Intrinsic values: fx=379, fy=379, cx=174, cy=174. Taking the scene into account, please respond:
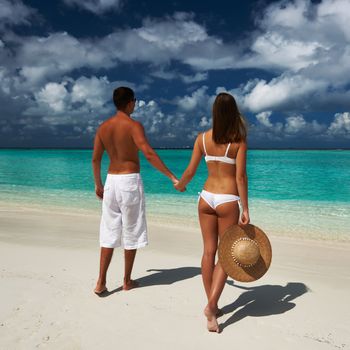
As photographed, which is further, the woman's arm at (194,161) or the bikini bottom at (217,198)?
the woman's arm at (194,161)

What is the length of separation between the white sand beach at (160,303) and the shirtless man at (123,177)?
0.64m

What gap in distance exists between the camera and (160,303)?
423 cm

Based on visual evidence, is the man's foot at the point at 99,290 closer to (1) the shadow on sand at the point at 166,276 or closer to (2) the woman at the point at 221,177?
(1) the shadow on sand at the point at 166,276

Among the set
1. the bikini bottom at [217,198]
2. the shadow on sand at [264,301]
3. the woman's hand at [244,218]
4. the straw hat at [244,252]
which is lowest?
the shadow on sand at [264,301]

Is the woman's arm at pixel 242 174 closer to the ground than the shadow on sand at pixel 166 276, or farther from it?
farther from it

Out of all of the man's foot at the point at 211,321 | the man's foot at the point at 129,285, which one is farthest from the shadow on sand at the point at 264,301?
the man's foot at the point at 129,285

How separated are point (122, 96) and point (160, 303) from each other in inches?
93.1

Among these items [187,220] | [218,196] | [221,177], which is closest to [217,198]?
[218,196]

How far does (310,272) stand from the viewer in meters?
5.83

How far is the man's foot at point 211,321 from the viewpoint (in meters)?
3.56

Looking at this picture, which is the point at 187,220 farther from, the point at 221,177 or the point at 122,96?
the point at 221,177

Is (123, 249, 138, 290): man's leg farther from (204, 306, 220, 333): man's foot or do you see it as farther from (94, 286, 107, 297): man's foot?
(204, 306, 220, 333): man's foot

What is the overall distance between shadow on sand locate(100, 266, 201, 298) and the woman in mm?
1392

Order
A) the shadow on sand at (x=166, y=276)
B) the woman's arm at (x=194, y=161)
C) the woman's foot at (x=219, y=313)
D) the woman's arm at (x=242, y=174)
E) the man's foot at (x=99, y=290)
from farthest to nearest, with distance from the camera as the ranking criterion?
the shadow on sand at (x=166, y=276) → the man's foot at (x=99, y=290) → the woman's foot at (x=219, y=313) → the woman's arm at (x=194, y=161) → the woman's arm at (x=242, y=174)
